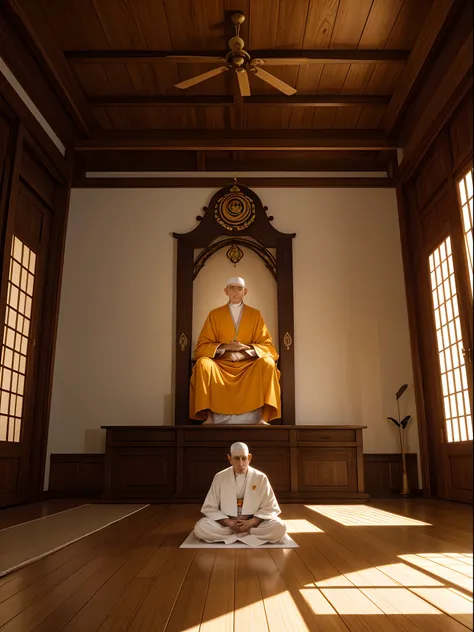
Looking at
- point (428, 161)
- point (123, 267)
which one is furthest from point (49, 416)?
point (428, 161)

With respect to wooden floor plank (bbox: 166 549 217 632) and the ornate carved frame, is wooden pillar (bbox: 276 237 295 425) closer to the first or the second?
the ornate carved frame

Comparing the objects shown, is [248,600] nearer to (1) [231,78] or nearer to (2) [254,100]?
(1) [231,78]

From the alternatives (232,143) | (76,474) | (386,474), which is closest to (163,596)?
(76,474)

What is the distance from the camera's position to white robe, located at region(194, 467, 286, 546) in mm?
2698

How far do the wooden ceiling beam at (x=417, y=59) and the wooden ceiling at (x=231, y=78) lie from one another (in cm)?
Result: 1

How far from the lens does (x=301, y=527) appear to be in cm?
325

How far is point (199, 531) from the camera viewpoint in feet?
8.87

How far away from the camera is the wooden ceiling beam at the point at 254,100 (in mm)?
5434

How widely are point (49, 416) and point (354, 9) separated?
14.9 feet

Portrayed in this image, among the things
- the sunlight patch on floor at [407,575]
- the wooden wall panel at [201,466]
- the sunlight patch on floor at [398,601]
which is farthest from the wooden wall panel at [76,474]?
the sunlight patch on floor at [398,601]

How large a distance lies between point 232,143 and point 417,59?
1.97m

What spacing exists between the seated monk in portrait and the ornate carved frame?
248mm

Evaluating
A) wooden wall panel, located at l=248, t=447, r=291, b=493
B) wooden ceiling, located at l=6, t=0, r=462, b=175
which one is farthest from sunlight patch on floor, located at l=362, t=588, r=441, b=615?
wooden ceiling, located at l=6, t=0, r=462, b=175

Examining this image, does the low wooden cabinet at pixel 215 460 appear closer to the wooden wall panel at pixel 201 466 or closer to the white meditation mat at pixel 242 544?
the wooden wall panel at pixel 201 466
